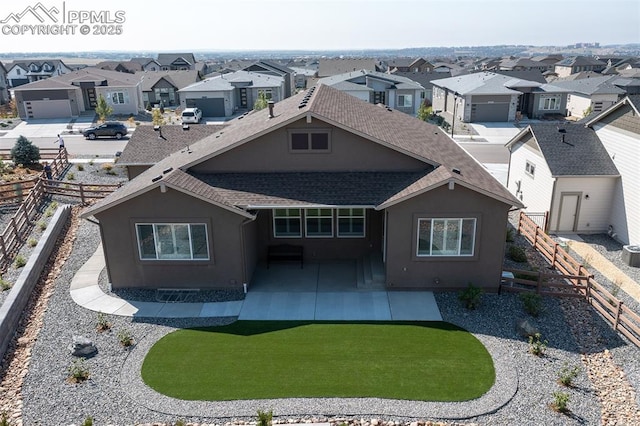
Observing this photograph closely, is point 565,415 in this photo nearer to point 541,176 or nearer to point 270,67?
point 541,176

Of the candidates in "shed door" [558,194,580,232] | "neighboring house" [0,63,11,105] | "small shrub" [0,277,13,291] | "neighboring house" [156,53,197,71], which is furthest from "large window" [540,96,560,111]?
"neighboring house" [156,53,197,71]

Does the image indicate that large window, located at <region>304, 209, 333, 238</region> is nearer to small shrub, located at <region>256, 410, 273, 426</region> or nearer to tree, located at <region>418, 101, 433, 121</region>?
small shrub, located at <region>256, 410, 273, 426</region>

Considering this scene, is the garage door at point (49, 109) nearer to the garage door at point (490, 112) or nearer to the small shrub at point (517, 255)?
the garage door at point (490, 112)

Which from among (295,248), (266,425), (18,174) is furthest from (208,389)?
(18,174)

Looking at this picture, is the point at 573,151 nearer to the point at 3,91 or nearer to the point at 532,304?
the point at 532,304

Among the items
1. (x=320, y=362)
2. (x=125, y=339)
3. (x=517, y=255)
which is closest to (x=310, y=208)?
(x=320, y=362)

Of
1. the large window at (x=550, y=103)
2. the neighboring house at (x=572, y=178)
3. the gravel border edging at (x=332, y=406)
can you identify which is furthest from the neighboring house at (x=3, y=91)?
the gravel border edging at (x=332, y=406)
